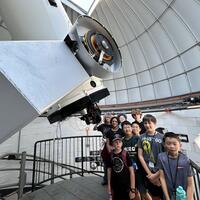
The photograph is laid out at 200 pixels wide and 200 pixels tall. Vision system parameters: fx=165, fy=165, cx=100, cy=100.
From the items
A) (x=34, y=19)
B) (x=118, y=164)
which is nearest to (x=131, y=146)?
(x=118, y=164)

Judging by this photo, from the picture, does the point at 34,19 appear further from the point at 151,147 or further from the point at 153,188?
the point at 153,188

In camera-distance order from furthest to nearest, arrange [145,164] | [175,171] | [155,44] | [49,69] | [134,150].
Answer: [155,44] → [134,150] → [145,164] → [175,171] → [49,69]

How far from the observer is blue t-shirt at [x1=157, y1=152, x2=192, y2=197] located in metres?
1.41

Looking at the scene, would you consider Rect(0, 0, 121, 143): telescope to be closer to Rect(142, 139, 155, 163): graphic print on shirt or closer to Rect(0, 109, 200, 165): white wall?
Rect(142, 139, 155, 163): graphic print on shirt

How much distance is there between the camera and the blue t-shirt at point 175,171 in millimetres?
1410

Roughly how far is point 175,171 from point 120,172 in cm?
78

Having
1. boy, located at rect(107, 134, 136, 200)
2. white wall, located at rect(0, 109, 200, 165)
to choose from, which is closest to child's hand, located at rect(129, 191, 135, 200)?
boy, located at rect(107, 134, 136, 200)

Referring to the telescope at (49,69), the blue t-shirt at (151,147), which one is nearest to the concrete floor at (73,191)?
the blue t-shirt at (151,147)

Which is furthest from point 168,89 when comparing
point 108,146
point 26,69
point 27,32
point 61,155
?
point 26,69

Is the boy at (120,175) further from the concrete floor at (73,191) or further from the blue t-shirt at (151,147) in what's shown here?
the concrete floor at (73,191)

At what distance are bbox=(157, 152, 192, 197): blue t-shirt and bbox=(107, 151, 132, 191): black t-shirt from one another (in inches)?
25.5

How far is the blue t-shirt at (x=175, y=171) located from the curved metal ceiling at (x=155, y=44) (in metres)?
6.97

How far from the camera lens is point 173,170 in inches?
57.2

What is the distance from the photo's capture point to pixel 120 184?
2.04 metres
